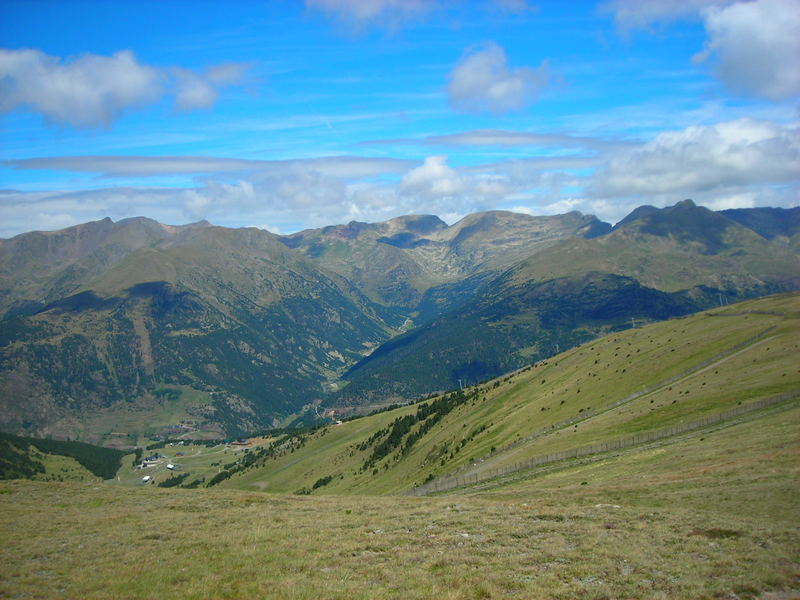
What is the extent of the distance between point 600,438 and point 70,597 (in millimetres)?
68528

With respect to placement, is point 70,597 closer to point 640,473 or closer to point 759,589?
point 759,589

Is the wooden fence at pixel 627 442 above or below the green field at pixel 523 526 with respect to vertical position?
below

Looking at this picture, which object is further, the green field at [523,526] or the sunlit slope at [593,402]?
the sunlit slope at [593,402]

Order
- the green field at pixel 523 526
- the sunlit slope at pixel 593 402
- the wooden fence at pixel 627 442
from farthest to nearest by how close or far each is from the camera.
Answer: the sunlit slope at pixel 593 402 < the wooden fence at pixel 627 442 < the green field at pixel 523 526

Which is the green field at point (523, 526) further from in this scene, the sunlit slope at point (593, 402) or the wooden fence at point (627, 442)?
the sunlit slope at point (593, 402)

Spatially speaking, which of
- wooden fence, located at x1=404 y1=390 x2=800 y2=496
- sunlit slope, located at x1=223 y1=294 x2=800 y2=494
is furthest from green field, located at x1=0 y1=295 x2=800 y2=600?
sunlit slope, located at x1=223 y1=294 x2=800 y2=494

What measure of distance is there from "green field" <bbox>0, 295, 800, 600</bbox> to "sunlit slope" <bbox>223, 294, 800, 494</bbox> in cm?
87

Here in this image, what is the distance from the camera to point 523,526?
36438mm

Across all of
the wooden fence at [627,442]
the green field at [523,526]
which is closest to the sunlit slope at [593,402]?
the wooden fence at [627,442]

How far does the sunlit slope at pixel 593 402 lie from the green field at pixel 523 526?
874 mm

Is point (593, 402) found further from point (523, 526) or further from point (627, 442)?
point (523, 526)

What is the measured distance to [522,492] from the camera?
5578 cm

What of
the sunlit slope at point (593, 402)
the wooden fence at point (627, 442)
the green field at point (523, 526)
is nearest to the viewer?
the green field at point (523, 526)

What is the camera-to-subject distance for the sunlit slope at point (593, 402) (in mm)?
81125
